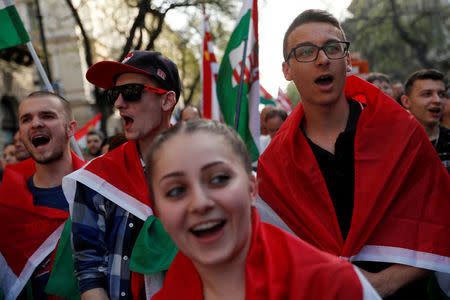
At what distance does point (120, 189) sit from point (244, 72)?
2.33 m

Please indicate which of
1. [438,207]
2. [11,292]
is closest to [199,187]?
[438,207]

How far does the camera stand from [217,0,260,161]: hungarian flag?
4348mm

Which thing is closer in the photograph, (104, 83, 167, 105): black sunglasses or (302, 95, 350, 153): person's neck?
(302, 95, 350, 153): person's neck

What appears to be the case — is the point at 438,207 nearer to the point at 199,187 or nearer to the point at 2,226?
the point at 199,187

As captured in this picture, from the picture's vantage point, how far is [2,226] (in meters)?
3.08

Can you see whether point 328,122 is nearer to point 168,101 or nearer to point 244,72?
point 168,101

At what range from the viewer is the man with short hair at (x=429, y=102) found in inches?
148

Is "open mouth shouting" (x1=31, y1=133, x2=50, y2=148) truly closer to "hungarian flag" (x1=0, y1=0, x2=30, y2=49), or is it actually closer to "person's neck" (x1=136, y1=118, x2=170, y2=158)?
"person's neck" (x1=136, y1=118, x2=170, y2=158)

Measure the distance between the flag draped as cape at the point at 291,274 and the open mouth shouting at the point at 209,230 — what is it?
0.16 meters

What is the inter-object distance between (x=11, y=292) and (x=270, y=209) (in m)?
1.85

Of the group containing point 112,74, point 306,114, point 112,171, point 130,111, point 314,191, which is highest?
point 112,74

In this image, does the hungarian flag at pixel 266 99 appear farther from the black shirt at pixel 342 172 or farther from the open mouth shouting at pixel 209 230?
the open mouth shouting at pixel 209 230

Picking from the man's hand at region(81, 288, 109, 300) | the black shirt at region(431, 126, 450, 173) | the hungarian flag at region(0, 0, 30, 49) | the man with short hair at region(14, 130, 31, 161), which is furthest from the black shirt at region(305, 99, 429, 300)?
the man with short hair at region(14, 130, 31, 161)

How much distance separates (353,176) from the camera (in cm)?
226
